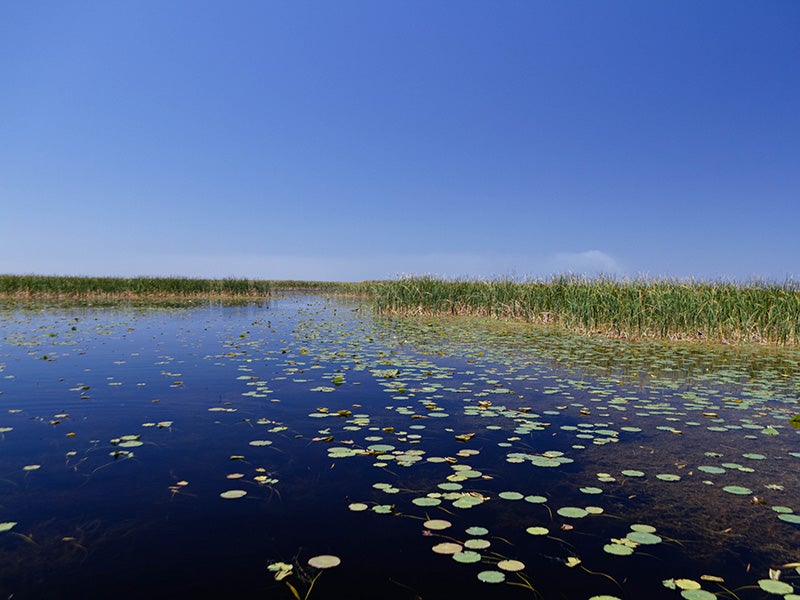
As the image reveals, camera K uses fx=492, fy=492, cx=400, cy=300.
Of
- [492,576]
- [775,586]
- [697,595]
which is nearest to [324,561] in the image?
[492,576]

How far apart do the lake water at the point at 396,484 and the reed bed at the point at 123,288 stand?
36441 millimetres

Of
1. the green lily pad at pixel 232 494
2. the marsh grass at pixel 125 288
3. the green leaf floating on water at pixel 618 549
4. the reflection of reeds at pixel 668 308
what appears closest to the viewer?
the green leaf floating on water at pixel 618 549

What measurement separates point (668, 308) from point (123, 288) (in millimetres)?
42298

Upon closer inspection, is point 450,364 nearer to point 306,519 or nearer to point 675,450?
point 675,450

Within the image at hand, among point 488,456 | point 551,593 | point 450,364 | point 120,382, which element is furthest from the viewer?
point 450,364

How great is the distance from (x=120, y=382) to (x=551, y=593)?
27.0 ft

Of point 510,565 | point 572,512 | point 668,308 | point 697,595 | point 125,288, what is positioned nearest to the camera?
point 697,595

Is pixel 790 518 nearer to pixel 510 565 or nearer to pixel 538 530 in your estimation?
pixel 538 530

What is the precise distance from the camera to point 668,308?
15.8m

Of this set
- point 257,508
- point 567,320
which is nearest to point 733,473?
point 257,508

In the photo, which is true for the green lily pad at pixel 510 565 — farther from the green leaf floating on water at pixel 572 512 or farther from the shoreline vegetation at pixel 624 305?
the shoreline vegetation at pixel 624 305

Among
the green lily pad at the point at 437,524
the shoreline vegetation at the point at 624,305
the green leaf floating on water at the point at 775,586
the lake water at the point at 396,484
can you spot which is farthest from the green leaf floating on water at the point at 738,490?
the shoreline vegetation at the point at 624,305

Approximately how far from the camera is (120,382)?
863 cm

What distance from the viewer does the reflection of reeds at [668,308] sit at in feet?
50.5
